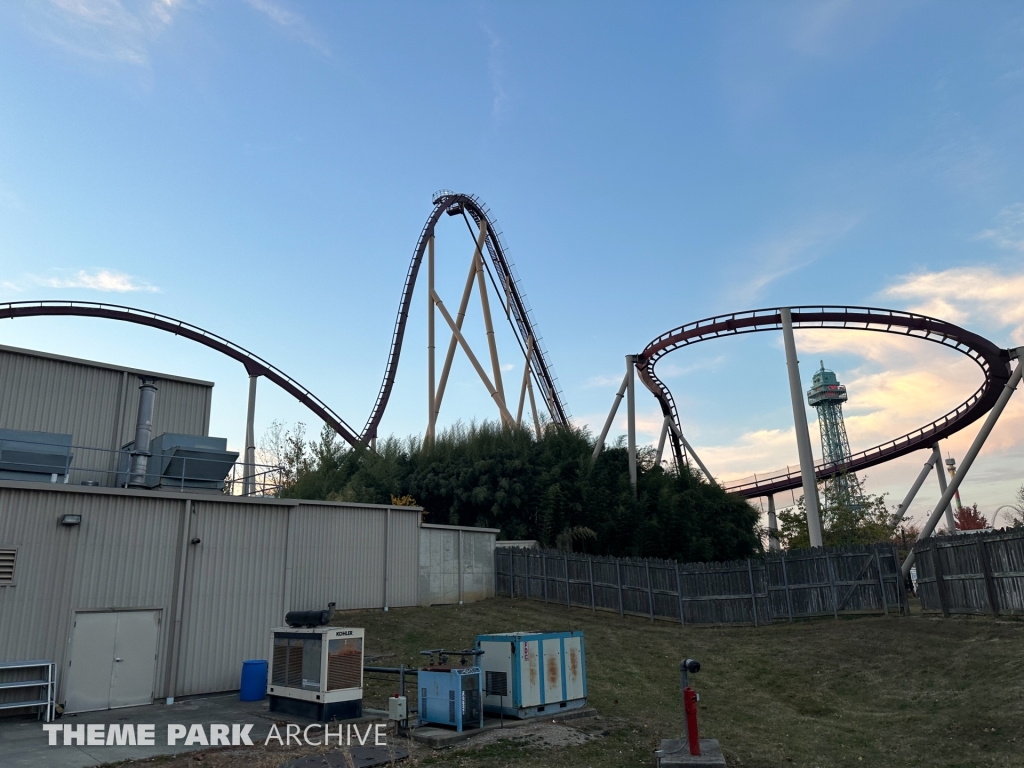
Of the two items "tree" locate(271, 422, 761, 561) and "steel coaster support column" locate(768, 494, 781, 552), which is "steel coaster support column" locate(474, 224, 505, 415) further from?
"steel coaster support column" locate(768, 494, 781, 552)

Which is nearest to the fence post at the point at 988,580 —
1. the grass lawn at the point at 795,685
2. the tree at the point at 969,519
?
the grass lawn at the point at 795,685

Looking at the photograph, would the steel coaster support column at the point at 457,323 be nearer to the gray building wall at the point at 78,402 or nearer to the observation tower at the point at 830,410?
the gray building wall at the point at 78,402

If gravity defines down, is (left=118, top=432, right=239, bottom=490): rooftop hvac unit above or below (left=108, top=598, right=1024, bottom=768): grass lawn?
above

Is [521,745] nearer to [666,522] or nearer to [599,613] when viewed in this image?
[599,613]

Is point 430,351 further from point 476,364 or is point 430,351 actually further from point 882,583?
point 882,583

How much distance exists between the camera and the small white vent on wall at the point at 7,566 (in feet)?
40.0

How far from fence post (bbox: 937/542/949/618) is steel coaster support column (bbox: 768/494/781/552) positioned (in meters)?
24.4

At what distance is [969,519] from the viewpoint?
8156 cm

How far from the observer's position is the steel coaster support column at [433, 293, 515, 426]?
116 ft

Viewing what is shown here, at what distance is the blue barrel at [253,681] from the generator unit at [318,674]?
57.4 inches

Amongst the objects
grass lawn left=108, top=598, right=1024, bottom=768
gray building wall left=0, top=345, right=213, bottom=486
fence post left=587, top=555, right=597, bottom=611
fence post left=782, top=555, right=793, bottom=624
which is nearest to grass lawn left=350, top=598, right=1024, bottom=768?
grass lawn left=108, top=598, right=1024, bottom=768

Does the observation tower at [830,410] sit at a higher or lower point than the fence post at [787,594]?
higher

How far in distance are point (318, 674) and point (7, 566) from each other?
6118 mm

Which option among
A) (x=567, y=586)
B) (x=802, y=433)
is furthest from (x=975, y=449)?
(x=567, y=586)
